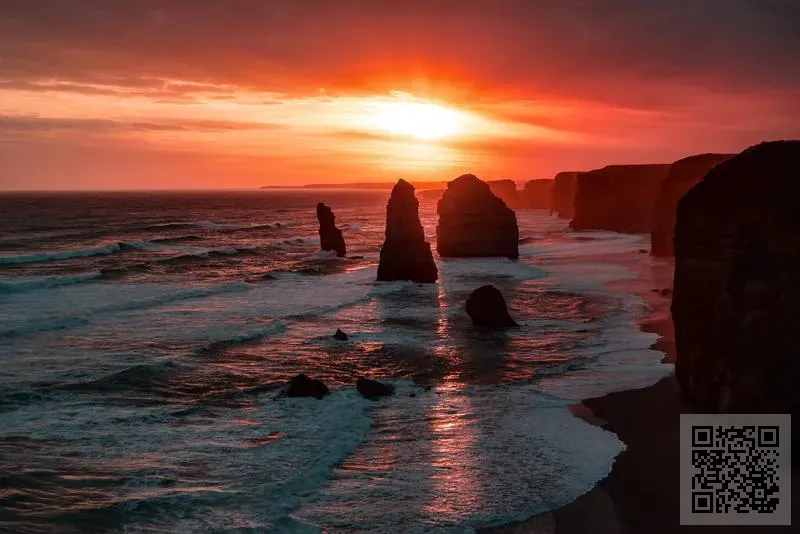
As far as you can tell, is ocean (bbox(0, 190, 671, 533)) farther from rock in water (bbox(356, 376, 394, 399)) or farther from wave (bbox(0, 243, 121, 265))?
wave (bbox(0, 243, 121, 265))

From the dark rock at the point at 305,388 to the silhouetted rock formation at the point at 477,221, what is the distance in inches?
1699

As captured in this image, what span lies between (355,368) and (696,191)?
508 inches

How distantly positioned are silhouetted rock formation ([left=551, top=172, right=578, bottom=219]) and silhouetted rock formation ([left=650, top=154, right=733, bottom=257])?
80423 mm

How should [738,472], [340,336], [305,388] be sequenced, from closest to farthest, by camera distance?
1. [738,472]
2. [305,388]
3. [340,336]

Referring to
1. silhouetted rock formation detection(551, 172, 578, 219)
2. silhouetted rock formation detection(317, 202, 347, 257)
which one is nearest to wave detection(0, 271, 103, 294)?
silhouetted rock formation detection(317, 202, 347, 257)

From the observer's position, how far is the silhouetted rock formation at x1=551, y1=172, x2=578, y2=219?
470 feet

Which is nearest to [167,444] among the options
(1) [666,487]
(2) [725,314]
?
(1) [666,487]

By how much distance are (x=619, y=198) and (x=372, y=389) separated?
80.9 m

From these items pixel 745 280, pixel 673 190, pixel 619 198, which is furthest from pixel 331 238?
pixel 745 280

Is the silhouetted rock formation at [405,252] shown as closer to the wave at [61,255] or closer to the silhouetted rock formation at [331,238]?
the silhouetted rock formation at [331,238]

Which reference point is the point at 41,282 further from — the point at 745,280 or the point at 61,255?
the point at 745,280

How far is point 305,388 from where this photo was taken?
2136cm

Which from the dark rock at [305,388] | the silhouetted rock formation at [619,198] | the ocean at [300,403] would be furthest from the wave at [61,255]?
the silhouetted rock formation at [619,198]

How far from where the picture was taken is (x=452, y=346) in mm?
28766
